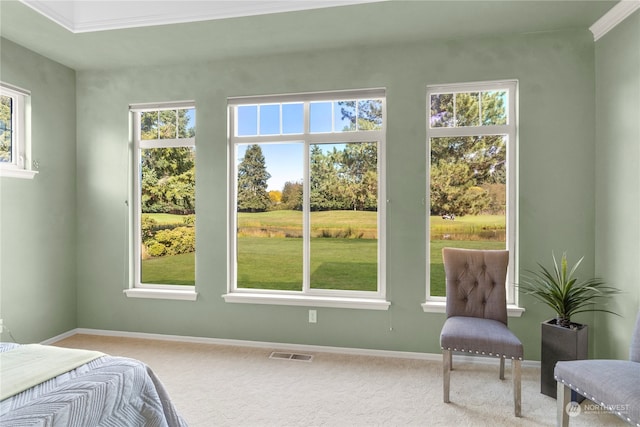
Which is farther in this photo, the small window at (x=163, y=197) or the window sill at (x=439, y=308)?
the small window at (x=163, y=197)

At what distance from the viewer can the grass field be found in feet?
10.4

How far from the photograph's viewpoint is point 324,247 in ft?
11.3

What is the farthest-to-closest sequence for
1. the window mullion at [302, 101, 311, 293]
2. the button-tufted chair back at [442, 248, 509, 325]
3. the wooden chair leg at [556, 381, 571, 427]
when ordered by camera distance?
the window mullion at [302, 101, 311, 293], the button-tufted chair back at [442, 248, 509, 325], the wooden chair leg at [556, 381, 571, 427]

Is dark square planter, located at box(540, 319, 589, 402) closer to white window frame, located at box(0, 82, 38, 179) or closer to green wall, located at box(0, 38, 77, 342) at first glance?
green wall, located at box(0, 38, 77, 342)

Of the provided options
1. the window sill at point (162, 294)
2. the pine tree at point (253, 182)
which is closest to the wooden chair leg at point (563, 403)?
the pine tree at point (253, 182)

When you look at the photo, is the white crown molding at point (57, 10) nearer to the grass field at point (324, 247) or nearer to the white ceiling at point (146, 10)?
the white ceiling at point (146, 10)

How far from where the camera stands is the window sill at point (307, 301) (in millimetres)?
3152

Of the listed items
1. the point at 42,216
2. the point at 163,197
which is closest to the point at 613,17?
the point at 163,197

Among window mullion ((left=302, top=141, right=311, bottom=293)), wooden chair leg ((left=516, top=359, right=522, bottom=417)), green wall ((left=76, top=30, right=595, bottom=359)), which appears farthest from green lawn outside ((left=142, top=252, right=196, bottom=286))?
wooden chair leg ((left=516, top=359, right=522, bottom=417))

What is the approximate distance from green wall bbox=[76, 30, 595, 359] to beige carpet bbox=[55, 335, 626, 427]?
0.31 metres

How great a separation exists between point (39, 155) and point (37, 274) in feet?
3.75

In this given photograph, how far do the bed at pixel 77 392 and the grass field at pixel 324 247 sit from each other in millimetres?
1854

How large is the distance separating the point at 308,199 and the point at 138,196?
1859mm

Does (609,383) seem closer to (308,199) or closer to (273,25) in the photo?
(308,199)
